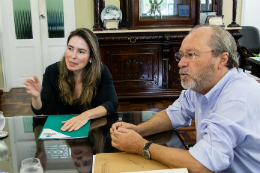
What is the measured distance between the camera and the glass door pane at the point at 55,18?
15.6ft

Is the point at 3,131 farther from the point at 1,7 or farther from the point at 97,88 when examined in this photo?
the point at 1,7

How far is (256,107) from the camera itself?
105cm

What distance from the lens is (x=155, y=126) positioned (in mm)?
1404

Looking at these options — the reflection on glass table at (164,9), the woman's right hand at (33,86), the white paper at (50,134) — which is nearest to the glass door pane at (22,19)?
the reflection on glass table at (164,9)

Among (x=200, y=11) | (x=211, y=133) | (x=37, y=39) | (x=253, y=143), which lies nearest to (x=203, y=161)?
(x=211, y=133)

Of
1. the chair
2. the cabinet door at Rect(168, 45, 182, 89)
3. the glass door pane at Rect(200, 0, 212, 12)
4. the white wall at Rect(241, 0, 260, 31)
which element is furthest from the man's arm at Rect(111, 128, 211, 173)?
the white wall at Rect(241, 0, 260, 31)

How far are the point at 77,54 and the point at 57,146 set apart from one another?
0.82 metres

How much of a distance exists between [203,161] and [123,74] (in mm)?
3183

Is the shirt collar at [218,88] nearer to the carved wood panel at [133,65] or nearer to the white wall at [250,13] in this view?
the carved wood panel at [133,65]

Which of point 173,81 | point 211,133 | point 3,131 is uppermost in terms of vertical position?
point 211,133

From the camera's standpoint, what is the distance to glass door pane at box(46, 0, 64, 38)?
4754 mm

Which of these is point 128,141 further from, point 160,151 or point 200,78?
point 200,78

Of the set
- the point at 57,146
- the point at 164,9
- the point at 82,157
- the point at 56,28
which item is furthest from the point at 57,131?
the point at 56,28

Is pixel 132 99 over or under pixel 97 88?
under
